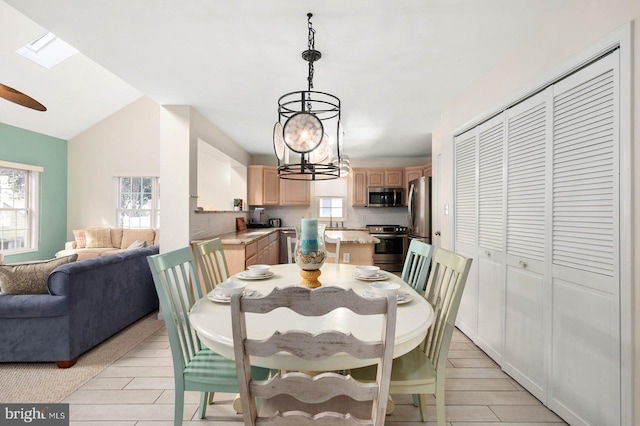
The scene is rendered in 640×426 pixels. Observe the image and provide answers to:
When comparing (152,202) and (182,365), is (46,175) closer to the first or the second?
(152,202)

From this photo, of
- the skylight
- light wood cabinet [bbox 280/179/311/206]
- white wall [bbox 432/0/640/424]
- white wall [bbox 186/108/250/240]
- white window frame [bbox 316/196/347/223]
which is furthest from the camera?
white window frame [bbox 316/196/347/223]

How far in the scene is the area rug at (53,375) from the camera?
2076mm

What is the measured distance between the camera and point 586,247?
1.72 meters

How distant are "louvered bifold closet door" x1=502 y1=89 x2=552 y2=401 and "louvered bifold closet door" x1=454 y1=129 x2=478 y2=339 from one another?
1.78ft

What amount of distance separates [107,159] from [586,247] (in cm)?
788

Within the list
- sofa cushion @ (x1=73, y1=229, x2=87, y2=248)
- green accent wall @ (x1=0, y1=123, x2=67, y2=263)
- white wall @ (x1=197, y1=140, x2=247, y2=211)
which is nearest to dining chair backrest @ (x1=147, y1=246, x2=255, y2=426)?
white wall @ (x1=197, y1=140, x2=247, y2=211)

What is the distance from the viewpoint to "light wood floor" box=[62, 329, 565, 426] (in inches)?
73.5

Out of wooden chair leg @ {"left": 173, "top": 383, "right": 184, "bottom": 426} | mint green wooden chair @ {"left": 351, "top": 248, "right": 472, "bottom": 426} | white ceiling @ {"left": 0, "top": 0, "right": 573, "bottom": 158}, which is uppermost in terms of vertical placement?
white ceiling @ {"left": 0, "top": 0, "right": 573, "bottom": 158}

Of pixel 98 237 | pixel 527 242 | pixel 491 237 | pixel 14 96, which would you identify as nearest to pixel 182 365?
pixel 14 96

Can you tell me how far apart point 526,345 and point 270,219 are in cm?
540

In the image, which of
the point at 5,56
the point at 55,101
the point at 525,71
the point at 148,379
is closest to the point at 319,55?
the point at 525,71

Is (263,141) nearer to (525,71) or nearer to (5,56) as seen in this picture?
(5,56)

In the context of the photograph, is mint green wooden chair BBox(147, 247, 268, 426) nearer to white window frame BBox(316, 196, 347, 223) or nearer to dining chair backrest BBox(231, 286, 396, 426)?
dining chair backrest BBox(231, 286, 396, 426)

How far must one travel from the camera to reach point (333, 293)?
2.91 feet
